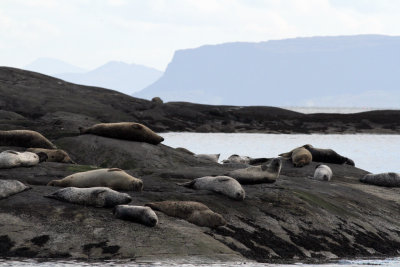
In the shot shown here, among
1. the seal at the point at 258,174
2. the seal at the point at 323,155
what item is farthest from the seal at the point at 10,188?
the seal at the point at 323,155

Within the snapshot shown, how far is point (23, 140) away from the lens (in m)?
22.0

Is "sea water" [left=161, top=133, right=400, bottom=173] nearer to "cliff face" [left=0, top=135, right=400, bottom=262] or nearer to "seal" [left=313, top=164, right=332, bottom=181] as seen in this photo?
"seal" [left=313, top=164, right=332, bottom=181]

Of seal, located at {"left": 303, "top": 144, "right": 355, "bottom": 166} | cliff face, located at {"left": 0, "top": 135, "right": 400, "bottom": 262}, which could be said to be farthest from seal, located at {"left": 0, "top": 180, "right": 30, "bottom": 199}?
seal, located at {"left": 303, "top": 144, "right": 355, "bottom": 166}

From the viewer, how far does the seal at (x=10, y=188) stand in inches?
542

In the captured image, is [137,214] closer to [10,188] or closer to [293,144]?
[10,188]

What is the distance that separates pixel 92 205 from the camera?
13523 millimetres

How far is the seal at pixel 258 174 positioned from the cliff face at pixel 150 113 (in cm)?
3703

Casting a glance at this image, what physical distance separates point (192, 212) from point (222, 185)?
6.75 feet

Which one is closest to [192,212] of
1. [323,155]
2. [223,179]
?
[223,179]

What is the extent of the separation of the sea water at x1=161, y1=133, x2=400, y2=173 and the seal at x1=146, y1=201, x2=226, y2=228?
2919 cm

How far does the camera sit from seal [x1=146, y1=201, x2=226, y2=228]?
526 inches

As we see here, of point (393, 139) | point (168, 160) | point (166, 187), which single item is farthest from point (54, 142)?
point (393, 139)

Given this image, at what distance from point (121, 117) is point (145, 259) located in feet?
165

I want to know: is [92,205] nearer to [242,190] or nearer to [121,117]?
[242,190]
